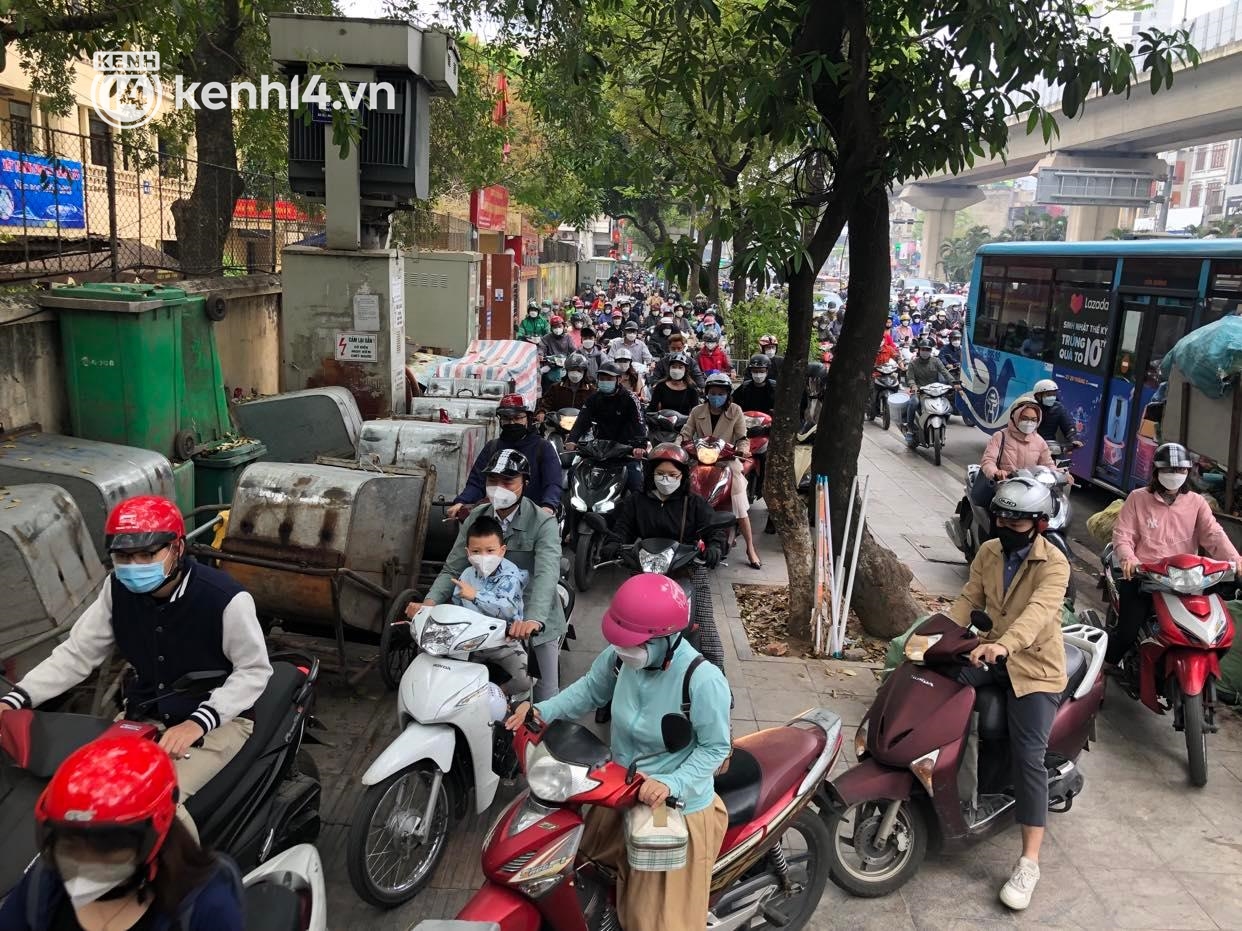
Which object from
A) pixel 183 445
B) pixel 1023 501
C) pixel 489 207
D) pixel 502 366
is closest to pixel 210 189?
pixel 502 366

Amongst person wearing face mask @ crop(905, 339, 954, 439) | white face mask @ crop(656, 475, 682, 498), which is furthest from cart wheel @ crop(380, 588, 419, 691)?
person wearing face mask @ crop(905, 339, 954, 439)

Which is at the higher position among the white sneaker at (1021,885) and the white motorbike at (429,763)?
the white motorbike at (429,763)

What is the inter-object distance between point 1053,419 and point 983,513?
1755 millimetres

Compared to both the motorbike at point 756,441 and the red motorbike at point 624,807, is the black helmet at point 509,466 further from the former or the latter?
the motorbike at point 756,441

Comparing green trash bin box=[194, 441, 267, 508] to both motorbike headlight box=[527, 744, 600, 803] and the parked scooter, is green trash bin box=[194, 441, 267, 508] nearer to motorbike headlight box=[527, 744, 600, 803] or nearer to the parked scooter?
motorbike headlight box=[527, 744, 600, 803]

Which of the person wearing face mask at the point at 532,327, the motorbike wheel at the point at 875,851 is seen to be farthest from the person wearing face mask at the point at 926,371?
the motorbike wheel at the point at 875,851

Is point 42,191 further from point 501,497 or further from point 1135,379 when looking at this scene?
point 1135,379

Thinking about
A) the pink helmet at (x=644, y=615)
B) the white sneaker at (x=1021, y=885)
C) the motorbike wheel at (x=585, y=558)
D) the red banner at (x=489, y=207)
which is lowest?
the white sneaker at (x=1021, y=885)

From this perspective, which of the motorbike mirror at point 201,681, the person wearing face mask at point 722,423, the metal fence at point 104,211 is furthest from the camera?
the person wearing face mask at point 722,423

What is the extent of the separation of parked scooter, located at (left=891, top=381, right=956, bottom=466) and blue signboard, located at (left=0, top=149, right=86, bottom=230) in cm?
1096

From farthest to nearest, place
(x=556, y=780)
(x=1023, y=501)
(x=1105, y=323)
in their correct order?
(x=1105, y=323) → (x=1023, y=501) → (x=556, y=780)

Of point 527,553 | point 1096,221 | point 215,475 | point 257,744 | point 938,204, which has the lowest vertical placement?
point 257,744

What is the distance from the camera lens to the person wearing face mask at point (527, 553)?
4.64 metres

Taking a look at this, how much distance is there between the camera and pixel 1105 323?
1143 cm
